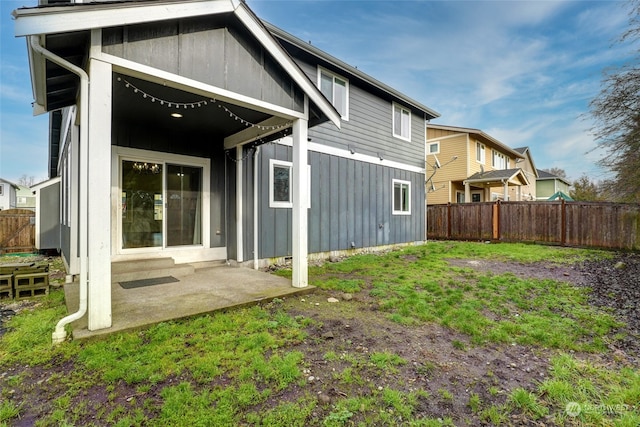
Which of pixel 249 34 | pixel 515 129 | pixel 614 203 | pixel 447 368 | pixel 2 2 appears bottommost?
pixel 447 368

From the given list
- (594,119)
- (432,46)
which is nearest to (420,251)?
(594,119)

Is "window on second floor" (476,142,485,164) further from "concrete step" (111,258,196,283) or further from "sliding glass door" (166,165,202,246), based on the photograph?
"concrete step" (111,258,196,283)

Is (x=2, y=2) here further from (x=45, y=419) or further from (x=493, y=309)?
(x=493, y=309)

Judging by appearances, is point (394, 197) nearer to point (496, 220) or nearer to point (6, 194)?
point (496, 220)

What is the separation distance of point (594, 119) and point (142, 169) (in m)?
12.2

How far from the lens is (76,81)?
3.77 meters

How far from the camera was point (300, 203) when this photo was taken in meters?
4.50

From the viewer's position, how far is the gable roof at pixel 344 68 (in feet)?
21.5

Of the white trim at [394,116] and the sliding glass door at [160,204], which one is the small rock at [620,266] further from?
the sliding glass door at [160,204]

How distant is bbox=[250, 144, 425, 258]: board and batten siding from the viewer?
657cm

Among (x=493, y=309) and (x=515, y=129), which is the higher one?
(x=515, y=129)

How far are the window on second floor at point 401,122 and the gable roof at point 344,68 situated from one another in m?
0.25

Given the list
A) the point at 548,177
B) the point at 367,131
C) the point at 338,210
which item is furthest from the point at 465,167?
the point at 548,177

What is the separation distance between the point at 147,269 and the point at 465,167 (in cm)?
1612
